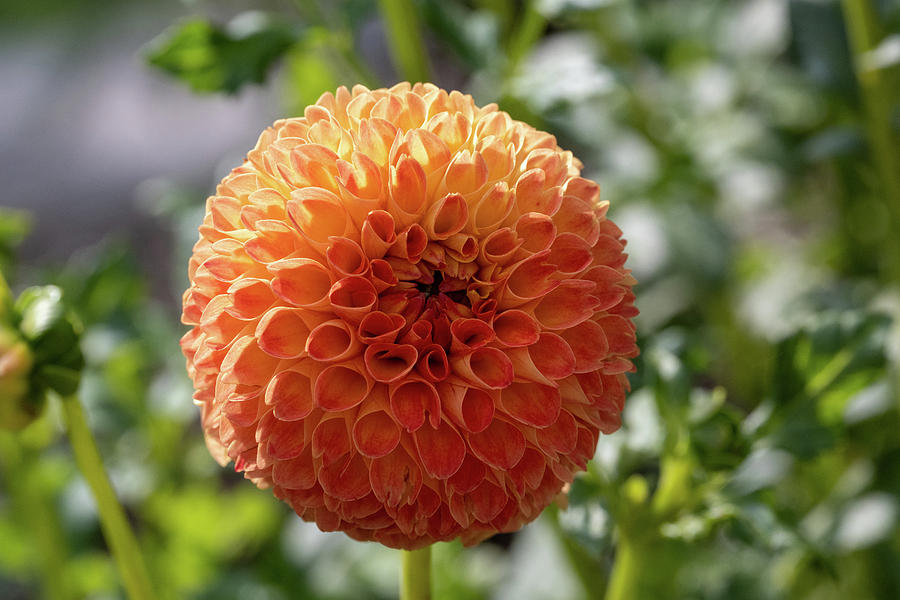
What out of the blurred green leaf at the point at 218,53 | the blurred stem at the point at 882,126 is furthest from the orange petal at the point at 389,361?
the blurred stem at the point at 882,126

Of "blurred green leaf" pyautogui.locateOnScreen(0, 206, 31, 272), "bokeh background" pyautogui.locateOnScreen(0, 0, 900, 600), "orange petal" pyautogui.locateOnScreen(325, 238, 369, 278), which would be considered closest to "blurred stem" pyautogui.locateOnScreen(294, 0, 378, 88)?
"bokeh background" pyautogui.locateOnScreen(0, 0, 900, 600)

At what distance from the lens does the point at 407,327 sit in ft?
1.89

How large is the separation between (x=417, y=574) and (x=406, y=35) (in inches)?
24.2

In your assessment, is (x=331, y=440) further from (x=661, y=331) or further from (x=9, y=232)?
(x=661, y=331)

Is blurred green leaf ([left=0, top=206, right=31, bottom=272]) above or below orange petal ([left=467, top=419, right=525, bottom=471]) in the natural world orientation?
below

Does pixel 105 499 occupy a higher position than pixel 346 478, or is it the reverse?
pixel 346 478

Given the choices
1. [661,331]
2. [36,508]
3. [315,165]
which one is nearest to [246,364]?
[315,165]

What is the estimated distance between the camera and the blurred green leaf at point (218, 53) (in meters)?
0.97

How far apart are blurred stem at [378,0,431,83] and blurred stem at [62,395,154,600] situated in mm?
535

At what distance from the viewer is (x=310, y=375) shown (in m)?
0.55

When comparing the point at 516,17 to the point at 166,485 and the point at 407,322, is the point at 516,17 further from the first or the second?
the point at 407,322

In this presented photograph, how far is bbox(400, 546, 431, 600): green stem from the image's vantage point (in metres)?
0.65

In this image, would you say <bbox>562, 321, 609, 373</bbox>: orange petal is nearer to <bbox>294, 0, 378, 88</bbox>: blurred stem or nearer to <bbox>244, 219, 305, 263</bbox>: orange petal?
<bbox>244, 219, 305, 263</bbox>: orange petal

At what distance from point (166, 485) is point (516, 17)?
3.61ft
